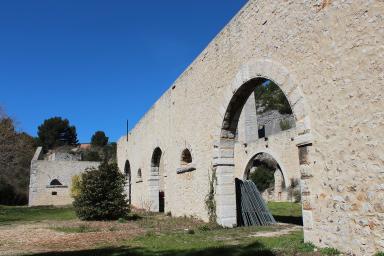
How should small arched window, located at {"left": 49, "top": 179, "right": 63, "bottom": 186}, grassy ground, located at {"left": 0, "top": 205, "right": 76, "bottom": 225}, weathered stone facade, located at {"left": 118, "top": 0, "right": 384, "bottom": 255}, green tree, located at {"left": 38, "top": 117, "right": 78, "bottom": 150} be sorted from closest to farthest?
weathered stone facade, located at {"left": 118, "top": 0, "right": 384, "bottom": 255}, grassy ground, located at {"left": 0, "top": 205, "right": 76, "bottom": 225}, small arched window, located at {"left": 49, "top": 179, "right": 63, "bottom": 186}, green tree, located at {"left": 38, "top": 117, "right": 78, "bottom": 150}

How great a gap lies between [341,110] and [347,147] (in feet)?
1.61

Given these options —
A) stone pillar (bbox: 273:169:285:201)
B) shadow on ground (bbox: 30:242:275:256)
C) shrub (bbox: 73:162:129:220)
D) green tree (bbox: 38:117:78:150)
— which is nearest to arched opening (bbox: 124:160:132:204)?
shrub (bbox: 73:162:129:220)

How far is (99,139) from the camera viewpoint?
2339 inches

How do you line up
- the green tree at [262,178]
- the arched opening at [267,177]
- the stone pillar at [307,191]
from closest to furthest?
the stone pillar at [307,191] < the arched opening at [267,177] < the green tree at [262,178]

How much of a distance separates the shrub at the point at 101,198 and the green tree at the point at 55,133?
45.1 meters

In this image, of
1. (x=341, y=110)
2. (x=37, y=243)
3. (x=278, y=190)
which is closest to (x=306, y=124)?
(x=341, y=110)

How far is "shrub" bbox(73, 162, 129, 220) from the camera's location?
11.3 m

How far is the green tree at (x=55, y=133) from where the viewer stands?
178 ft

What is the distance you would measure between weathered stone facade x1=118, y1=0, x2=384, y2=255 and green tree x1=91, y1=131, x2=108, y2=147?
52.1m

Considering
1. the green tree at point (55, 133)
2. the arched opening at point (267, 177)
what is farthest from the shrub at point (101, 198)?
the green tree at point (55, 133)

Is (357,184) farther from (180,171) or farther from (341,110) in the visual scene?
(180,171)

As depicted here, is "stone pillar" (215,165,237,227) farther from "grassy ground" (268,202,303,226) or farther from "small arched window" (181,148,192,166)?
"small arched window" (181,148,192,166)

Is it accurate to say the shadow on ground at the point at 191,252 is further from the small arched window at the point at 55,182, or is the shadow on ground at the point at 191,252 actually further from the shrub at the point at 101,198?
the small arched window at the point at 55,182

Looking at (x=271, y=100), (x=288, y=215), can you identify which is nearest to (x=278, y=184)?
(x=288, y=215)
